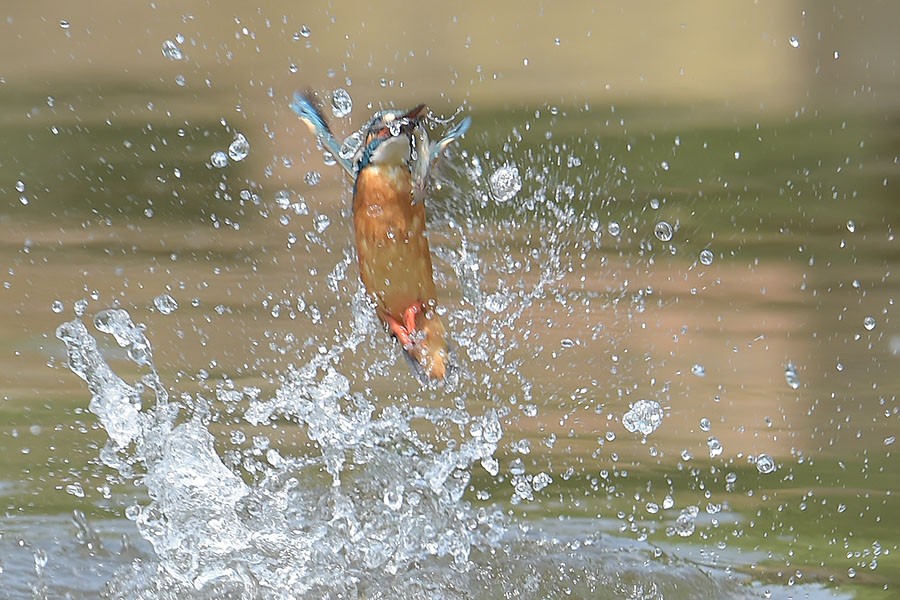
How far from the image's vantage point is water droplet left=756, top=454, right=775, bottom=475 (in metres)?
1.43

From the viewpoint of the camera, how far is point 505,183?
1.39 metres

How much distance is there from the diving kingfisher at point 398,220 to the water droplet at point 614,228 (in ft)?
2.03

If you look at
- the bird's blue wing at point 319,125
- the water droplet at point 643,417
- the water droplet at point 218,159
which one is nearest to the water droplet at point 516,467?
the water droplet at point 643,417

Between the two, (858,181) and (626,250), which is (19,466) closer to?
(626,250)

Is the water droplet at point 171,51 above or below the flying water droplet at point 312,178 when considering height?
above

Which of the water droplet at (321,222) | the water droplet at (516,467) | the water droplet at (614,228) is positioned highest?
the water droplet at (614,228)

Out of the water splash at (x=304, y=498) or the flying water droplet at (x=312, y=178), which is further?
the flying water droplet at (x=312, y=178)

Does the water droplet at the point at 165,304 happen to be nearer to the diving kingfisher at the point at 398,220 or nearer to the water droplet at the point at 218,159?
the water droplet at the point at 218,159

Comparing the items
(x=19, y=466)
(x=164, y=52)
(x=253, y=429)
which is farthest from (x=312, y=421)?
(x=164, y=52)

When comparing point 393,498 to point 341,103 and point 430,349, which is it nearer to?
point 430,349

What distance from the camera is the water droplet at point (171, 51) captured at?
1.50 meters

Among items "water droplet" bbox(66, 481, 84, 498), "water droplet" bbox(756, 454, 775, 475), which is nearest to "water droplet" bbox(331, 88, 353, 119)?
"water droplet" bbox(66, 481, 84, 498)

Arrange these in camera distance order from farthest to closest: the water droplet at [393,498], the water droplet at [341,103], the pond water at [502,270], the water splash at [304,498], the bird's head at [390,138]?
the pond water at [502,270] < the water droplet at [341,103] < the water droplet at [393,498] < the water splash at [304,498] < the bird's head at [390,138]

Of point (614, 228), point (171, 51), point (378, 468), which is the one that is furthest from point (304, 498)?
point (171, 51)
